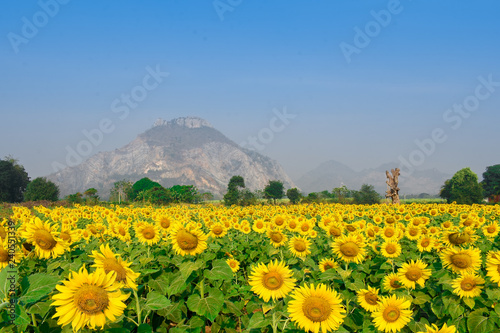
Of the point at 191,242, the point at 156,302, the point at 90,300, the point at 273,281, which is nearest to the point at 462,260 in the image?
the point at 273,281

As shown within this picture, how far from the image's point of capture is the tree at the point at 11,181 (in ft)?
241

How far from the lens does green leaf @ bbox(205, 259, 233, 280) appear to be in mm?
3613

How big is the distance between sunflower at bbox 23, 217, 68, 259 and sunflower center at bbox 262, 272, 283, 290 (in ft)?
8.22

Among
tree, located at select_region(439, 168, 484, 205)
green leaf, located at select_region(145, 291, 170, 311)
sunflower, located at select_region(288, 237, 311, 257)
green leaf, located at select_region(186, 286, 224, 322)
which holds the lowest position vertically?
green leaf, located at select_region(186, 286, 224, 322)

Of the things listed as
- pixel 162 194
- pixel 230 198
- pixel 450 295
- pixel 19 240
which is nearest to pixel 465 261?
pixel 450 295

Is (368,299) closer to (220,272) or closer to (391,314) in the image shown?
(391,314)

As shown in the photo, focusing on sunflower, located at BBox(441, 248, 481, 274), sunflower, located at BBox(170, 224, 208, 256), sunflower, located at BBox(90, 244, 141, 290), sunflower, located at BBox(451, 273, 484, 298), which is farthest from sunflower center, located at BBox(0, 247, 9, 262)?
sunflower, located at BBox(441, 248, 481, 274)

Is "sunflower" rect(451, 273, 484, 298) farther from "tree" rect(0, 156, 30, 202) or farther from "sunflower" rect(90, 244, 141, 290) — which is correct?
"tree" rect(0, 156, 30, 202)

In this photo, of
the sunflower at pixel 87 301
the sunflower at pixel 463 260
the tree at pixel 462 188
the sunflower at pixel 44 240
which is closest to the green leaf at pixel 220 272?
the sunflower at pixel 87 301

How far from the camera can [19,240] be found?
3.95 meters

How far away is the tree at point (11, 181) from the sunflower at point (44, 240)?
83011mm

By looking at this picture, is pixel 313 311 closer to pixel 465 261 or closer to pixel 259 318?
pixel 259 318

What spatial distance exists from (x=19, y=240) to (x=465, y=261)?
223 inches

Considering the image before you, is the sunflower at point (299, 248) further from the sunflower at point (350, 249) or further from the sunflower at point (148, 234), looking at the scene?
the sunflower at point (148, 234)
